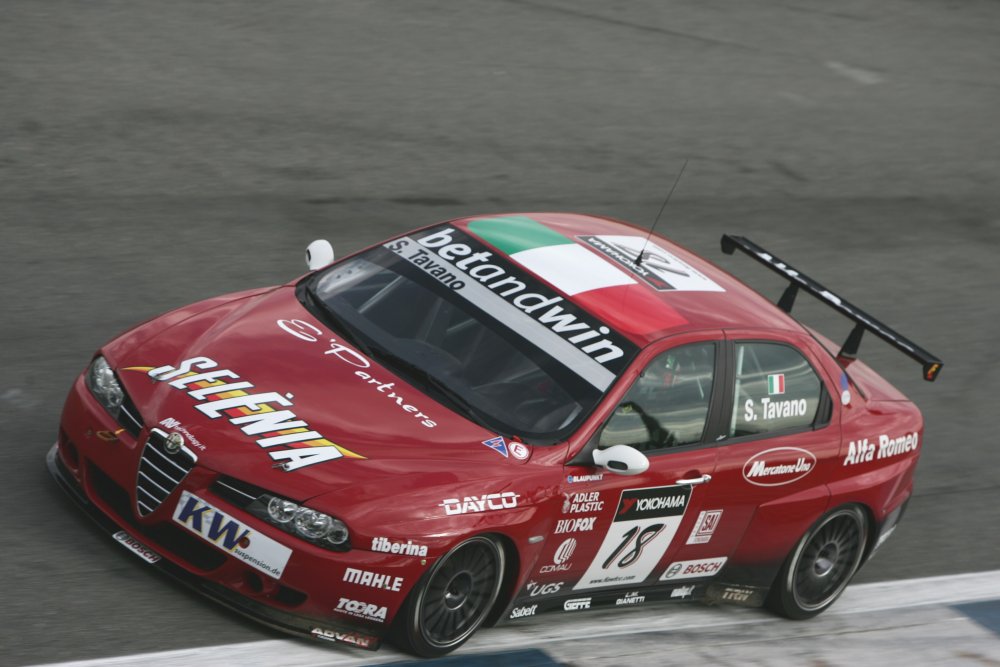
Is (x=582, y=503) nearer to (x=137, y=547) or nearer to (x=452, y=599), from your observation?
(x=452, y=599)

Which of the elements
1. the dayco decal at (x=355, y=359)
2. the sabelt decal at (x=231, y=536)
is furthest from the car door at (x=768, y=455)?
the sabelt decal at (x=231, y=536)

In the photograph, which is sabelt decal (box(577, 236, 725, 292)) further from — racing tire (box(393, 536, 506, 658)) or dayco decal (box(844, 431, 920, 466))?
racing tire (box(393, 536, 506, 658))

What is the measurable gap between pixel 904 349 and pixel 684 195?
4905 mm

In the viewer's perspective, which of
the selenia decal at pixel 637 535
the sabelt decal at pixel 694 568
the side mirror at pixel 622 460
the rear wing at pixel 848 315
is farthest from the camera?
the rear wing at pixel 848 315

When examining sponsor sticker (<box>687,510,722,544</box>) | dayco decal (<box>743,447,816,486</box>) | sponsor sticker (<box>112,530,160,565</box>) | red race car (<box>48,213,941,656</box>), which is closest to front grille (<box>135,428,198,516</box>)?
red race car (<box>48,213,941,656</box>)

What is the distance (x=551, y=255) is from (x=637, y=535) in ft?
4.38

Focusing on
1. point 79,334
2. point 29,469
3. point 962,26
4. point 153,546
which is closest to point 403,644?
point 153,546

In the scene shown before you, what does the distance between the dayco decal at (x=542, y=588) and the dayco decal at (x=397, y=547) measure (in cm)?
70

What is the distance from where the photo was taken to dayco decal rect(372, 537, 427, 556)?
5.04m

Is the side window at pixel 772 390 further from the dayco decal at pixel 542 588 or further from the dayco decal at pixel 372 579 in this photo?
the dayco decal at pixel 372 579

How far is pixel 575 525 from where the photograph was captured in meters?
5.62

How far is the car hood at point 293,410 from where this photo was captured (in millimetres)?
5191

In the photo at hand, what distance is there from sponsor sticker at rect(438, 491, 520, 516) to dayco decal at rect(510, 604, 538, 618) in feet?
1.80

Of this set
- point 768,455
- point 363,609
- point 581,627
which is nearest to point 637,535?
point 581,627
